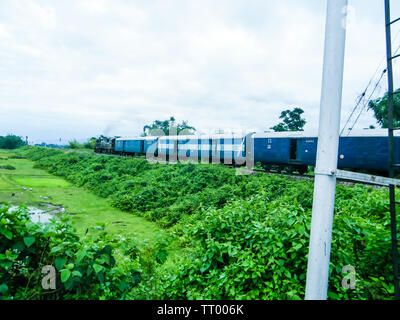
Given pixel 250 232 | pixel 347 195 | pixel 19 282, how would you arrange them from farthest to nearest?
pixel 347 195
pixel 250 232
pixel 19 282

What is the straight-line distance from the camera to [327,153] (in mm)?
1535

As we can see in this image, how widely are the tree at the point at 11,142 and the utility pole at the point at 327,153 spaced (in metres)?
43.7

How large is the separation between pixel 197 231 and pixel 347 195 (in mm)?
6652

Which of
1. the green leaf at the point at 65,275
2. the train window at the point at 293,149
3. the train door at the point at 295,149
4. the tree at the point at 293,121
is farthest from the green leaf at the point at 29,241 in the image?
the tree at the point at 293,121

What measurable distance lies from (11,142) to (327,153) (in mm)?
46896

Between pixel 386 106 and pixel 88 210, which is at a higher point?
pixel 386 106

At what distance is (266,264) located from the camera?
8.73 ft

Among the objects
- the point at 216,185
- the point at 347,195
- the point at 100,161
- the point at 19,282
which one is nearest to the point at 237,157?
the point at 216,185

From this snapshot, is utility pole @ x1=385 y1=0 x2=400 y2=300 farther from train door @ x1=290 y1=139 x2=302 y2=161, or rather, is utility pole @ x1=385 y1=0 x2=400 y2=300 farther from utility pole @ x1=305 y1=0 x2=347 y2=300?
train door @ x1=290 y1=139 x2=302 y2=161

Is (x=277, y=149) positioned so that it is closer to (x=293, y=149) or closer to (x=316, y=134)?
(x=293, y=149)

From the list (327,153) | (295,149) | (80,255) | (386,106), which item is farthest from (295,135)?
(80,255)

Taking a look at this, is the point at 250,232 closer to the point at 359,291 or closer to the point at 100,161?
the point at 359,291

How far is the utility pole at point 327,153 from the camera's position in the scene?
4.99ft
